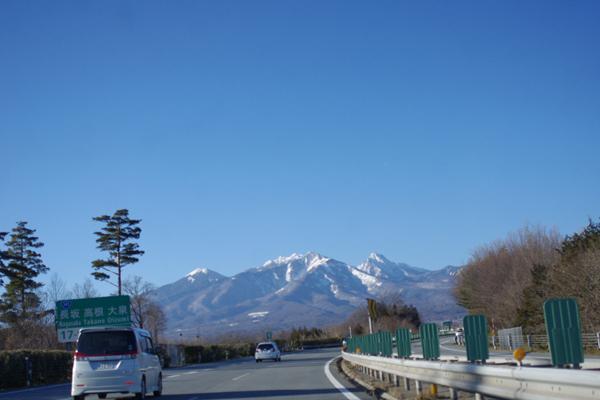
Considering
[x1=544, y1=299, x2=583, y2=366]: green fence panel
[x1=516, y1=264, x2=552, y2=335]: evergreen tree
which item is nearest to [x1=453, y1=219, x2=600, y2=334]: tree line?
[x1=516, y1=264, x2=552, y2=335]: evergreen tree

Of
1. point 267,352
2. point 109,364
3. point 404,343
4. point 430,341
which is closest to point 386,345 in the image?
point 404,343

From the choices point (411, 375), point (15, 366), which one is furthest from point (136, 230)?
point (411, 375)

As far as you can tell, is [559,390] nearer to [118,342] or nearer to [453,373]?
[453,373]

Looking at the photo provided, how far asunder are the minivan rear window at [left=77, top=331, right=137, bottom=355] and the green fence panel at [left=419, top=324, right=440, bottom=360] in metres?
6.72

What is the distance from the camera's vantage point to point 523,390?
5613 millimetres

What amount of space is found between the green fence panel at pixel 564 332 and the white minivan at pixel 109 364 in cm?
964

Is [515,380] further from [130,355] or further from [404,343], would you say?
[130,355]

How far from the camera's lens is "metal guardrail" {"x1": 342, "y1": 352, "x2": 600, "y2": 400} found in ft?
15.1

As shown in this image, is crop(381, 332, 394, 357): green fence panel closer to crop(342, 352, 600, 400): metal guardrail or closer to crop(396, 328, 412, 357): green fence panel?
crop(396, 328, 412, 357): green fence panel

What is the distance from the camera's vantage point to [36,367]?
24.0 meters

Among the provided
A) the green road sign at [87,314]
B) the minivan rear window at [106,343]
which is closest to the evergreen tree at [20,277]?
the green road sign at [87,314]

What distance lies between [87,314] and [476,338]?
30731 mm

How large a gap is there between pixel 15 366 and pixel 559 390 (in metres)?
22.8

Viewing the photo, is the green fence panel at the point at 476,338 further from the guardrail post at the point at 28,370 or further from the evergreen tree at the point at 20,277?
the evergreen tree at the point at 20,277
